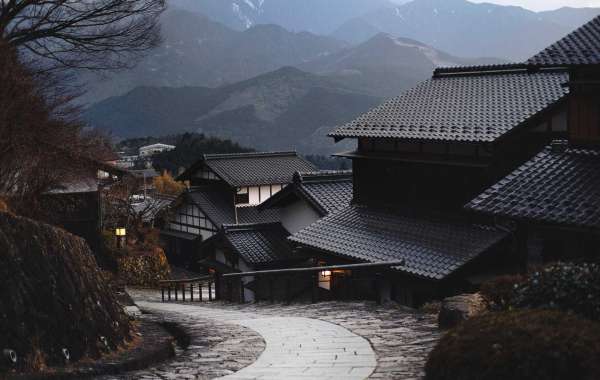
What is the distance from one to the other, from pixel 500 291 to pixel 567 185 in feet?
16.1

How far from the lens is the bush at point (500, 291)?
29.3ft

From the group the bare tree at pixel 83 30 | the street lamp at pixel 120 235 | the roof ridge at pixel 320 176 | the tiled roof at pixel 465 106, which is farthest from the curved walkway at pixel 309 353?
the street lamp at pixel 120 235

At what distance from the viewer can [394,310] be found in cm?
1329

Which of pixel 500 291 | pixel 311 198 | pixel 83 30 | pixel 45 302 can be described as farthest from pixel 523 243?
pixel 311 198

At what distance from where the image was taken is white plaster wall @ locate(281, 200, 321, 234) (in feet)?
87.3

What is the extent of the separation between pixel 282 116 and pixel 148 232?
103 m

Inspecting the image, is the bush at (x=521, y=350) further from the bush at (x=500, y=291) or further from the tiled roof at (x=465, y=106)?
the tiled roof at (x=465, y=106)

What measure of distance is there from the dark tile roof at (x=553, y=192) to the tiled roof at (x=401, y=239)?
284 cm

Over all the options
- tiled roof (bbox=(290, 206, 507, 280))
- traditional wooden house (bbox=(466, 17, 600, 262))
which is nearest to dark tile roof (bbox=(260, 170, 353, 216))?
tiled roof (bbox=(290, 206, 507, 280))

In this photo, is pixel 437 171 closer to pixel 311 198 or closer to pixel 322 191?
pixel 311 198

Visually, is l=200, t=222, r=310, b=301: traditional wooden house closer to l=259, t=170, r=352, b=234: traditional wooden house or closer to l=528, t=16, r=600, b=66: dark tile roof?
l=259, t=170, r=352, b=234: traditional wooden house

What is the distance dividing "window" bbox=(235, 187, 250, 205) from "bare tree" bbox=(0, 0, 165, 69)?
25.0 m

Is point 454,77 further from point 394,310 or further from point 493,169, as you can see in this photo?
point 394,310

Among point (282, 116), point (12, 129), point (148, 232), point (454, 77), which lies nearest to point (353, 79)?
point (282, 116)
